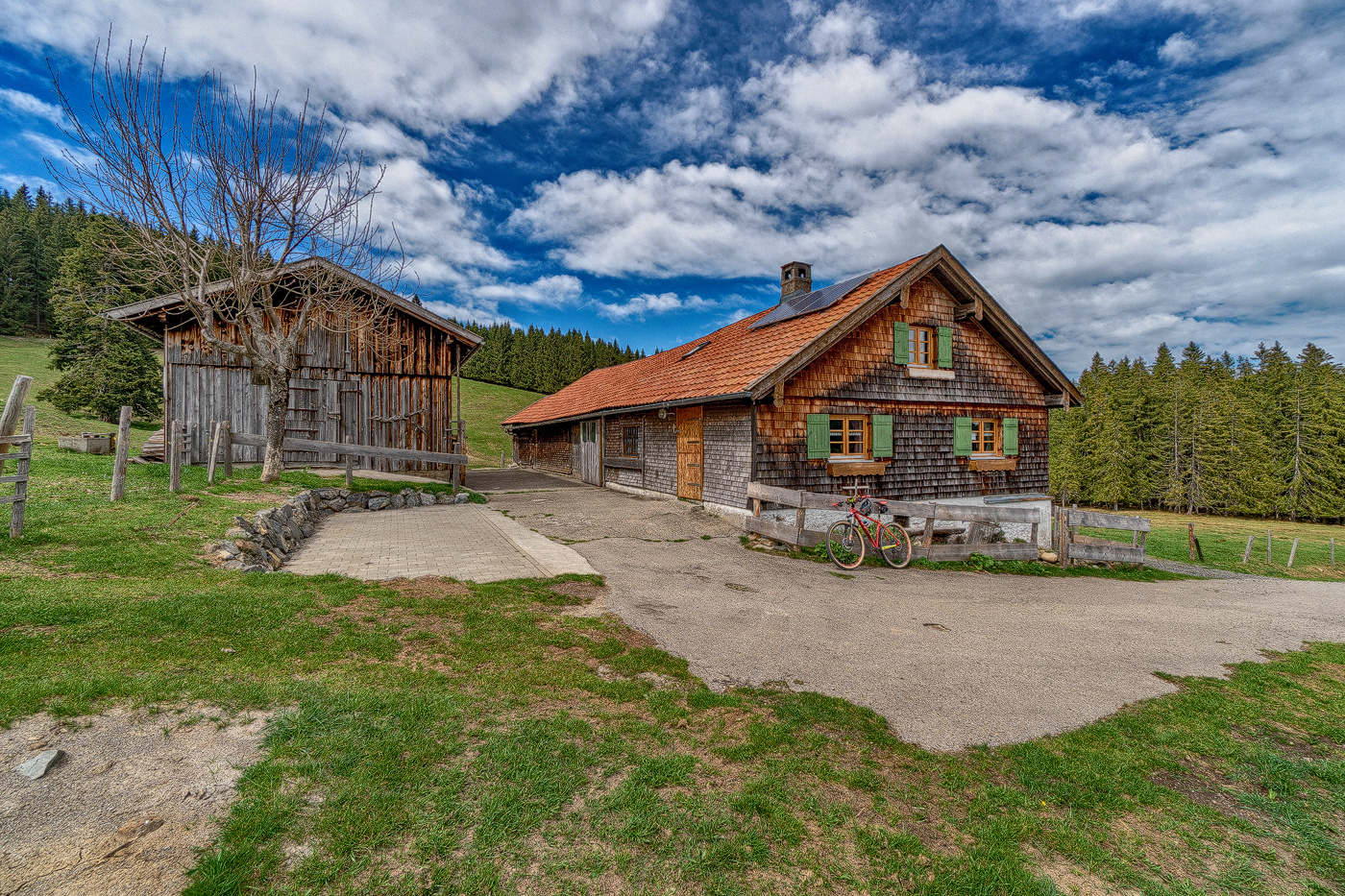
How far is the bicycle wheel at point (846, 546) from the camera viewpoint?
33.2 feet

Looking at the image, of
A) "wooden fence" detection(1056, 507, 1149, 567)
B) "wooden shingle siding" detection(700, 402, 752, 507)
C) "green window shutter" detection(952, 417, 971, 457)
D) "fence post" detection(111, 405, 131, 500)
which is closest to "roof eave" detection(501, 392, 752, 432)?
"wooden shingle siding" detection(700, 402, 752, 507)

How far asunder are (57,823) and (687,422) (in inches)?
525

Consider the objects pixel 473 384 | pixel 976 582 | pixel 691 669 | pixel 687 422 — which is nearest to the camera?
pixel 691 669

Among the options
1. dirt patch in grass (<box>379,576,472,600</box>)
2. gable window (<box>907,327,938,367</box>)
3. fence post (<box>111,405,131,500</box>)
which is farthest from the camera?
gable window (<box>907,327,938,367</box>)

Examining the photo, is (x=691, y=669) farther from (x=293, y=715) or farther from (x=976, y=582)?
(x=976, y=582)

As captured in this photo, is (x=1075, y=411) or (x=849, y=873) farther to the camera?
(x=1075, y=411)

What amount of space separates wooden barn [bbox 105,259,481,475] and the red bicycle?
10.8 metres

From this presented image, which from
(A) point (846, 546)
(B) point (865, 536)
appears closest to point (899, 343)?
(B) point (865, 536)

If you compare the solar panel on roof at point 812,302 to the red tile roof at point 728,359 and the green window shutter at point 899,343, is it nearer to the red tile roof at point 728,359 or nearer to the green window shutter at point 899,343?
the red tile roof at point 728,359

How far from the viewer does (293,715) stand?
351 centimetres

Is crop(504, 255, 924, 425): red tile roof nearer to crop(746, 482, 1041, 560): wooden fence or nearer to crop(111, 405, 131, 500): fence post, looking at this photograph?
crop(746, 482, 1041, 560): wooden fence

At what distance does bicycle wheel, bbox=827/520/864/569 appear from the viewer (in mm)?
10133

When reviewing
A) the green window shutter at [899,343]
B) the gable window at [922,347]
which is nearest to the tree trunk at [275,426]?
the green window shutter at [899,343]

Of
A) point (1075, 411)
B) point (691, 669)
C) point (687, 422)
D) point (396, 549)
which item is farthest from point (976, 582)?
point (1075, 411)
